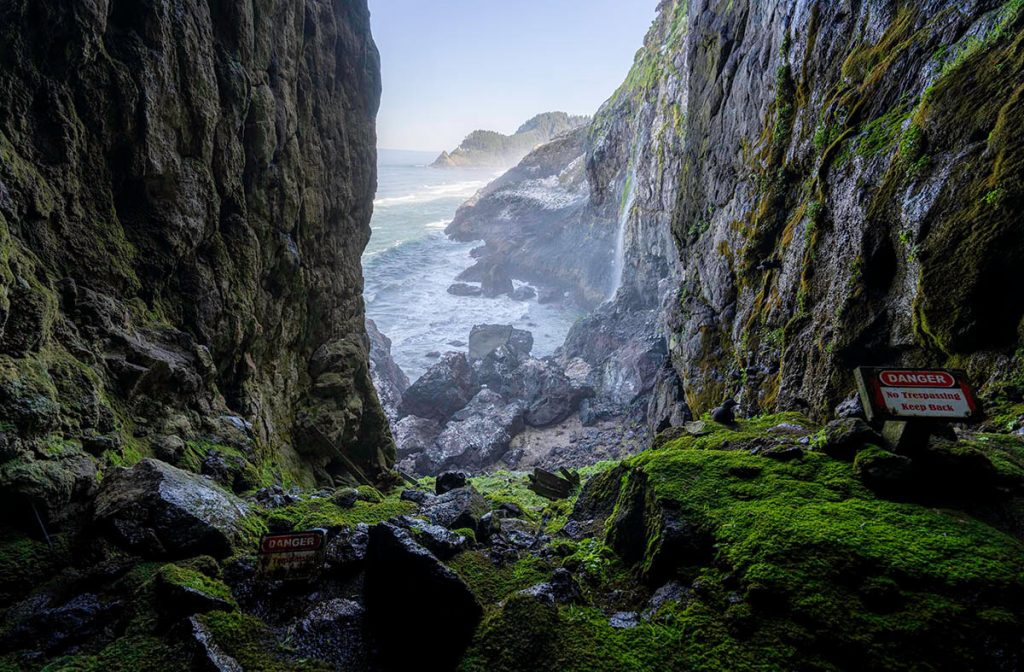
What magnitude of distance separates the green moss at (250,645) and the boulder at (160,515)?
120 cm

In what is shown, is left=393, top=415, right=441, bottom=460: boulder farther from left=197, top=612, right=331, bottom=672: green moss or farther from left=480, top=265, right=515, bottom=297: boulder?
left=480, top=265, right=515, bottom=297: boulder

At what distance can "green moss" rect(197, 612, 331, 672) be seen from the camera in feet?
12.2

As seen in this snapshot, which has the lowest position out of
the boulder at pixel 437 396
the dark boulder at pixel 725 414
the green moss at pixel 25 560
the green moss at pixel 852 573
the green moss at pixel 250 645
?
the boulder at pixel 437 396

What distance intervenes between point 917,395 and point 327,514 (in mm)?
7440

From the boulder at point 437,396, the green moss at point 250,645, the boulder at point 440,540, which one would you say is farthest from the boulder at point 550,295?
the green moss at point 250,645

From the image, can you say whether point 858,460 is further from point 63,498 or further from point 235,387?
point 235,387

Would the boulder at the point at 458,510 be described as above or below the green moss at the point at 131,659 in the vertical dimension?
below

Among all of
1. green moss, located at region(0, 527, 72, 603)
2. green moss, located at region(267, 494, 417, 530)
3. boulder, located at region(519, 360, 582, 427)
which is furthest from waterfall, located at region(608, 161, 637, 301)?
green moss, located at region(0, 527, 72, 603)

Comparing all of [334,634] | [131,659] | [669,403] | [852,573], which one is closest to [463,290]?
[669,403]

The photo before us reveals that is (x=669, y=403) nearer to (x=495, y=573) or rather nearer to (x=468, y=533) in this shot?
(x=468, y=533)

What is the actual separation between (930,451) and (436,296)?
59366 mm

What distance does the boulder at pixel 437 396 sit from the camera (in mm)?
34562

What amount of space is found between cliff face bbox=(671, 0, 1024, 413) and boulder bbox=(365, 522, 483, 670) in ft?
25.5

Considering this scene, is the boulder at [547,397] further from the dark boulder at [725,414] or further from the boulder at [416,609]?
the boulder at [416,609]
